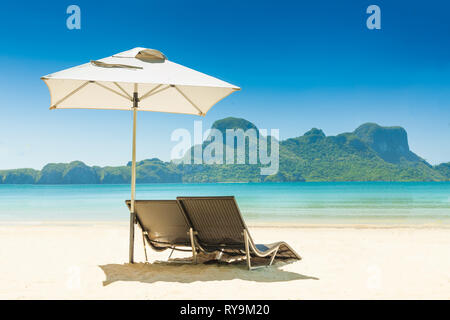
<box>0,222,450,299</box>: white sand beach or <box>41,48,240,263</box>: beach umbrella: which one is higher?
<box>41,48,240,263</box>: beach umbrella

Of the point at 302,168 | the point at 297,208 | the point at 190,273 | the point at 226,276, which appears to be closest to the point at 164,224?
the point at 190,273

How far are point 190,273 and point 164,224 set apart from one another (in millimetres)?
636

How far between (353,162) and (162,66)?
90.2 meters

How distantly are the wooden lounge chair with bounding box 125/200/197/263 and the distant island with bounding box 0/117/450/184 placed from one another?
268 ft

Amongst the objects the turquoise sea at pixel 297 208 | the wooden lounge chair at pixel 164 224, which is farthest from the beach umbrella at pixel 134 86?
the turquoise sea at pixel 297 208

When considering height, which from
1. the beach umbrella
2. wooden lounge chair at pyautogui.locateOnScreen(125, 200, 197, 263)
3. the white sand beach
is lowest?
the white sand beach

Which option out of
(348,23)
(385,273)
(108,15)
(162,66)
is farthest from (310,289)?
(348,23)

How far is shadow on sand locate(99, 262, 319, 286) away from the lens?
12.7 ft

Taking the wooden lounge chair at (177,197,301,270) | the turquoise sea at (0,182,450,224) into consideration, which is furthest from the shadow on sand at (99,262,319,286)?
the turquoise sea at (0,182,450,224)

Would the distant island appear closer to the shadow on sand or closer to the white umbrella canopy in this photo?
the white umbrella canopy

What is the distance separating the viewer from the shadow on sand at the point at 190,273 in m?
3.86

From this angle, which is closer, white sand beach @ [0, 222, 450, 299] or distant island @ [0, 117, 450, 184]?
white sand beach @ [0, 222, 450, 299]

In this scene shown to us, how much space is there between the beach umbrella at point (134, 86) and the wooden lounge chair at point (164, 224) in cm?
14

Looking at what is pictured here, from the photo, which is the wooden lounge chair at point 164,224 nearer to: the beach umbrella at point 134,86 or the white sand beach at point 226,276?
the beach umbrella at point 134,86
